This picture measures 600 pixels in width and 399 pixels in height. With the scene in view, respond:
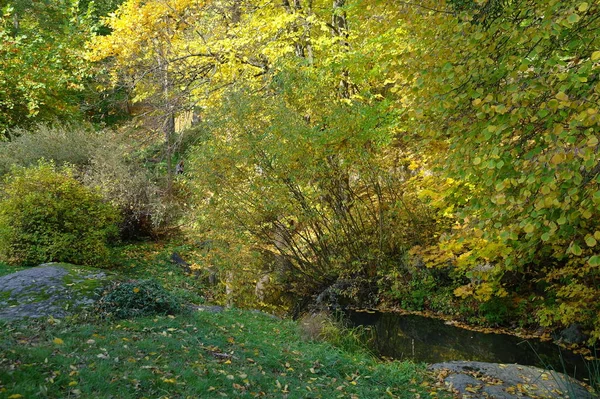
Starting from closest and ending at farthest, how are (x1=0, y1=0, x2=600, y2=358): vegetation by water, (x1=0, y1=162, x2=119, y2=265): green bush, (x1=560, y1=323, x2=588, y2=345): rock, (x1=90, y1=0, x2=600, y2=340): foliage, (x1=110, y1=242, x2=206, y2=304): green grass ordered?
(x1=90, y1=0, x2=600, y2=340): foliage, (x1=560, y1=323, x2=588, y2=345): rock, (x1=0, y1=0, x2=600, y2=358): vegetation by water, (x1=0, y1=162, x2=119, y2=265): green bush, (x1=110, y1=242, x2=206, y2=304): green grass

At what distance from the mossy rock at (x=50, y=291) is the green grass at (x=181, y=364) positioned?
60 centimetres

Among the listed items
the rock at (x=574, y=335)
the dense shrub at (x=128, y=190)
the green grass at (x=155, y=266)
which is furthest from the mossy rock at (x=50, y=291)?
the rock at (x=574, y=335)

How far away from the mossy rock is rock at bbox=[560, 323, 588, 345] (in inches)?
308

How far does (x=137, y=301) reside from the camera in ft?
21.2

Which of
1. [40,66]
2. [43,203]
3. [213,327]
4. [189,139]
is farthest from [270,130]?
[189,139]

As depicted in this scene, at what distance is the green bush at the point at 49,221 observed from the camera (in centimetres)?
997

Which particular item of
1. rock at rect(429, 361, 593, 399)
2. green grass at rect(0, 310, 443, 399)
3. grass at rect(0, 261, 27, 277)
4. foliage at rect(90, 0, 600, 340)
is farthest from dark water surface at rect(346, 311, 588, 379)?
grass at rect(0, 261, 27, 277)

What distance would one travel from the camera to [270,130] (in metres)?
9.54

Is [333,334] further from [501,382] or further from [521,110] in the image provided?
[521,110]

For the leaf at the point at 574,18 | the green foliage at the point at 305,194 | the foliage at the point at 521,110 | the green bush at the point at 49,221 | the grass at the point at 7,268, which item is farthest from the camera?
the green bush at the point at 49,221

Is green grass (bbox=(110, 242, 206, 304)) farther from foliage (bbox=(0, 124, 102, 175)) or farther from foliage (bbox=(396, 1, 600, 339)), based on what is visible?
foliage (bbox=(396, 1, 600, 339))

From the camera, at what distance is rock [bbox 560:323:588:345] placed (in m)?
9.05

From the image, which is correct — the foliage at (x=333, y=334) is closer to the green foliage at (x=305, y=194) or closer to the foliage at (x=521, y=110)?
the green foliage at (x=305, y=194)

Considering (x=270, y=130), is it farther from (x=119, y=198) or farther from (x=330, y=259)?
(x=119, y=198)
